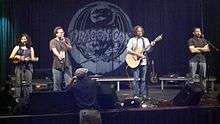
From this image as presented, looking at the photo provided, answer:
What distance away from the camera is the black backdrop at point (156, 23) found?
15.4 meters

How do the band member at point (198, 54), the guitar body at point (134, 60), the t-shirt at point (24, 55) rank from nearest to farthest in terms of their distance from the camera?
the t-shirt at point (24, 55) → the guitar body at point (134, 60) → the band member at point (198, 54)

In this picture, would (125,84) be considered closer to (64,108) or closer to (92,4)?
(92,4)

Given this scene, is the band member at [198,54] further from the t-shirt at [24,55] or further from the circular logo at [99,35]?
the t-shirt at [24,55]

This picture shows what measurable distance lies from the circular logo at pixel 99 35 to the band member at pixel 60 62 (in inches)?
188

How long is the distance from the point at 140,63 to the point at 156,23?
4.82m

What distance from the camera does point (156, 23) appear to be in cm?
1597

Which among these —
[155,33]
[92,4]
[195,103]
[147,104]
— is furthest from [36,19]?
[195,103]

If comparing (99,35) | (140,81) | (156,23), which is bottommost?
(140,81)

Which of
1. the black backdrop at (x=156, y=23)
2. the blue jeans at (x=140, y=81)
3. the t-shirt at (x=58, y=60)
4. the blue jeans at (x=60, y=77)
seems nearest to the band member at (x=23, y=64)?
the t-shirt at (x=58, y=60)

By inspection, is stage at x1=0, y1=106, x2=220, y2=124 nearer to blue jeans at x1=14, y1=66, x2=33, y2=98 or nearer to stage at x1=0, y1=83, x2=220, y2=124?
stage at x1=0, y1=83, x2=220, y2=124

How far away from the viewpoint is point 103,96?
30.7 ft

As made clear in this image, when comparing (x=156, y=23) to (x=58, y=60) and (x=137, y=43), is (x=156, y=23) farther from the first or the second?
(x=58, y=60)

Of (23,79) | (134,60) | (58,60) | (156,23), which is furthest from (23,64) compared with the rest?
(156,23)

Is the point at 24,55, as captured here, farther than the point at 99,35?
No
